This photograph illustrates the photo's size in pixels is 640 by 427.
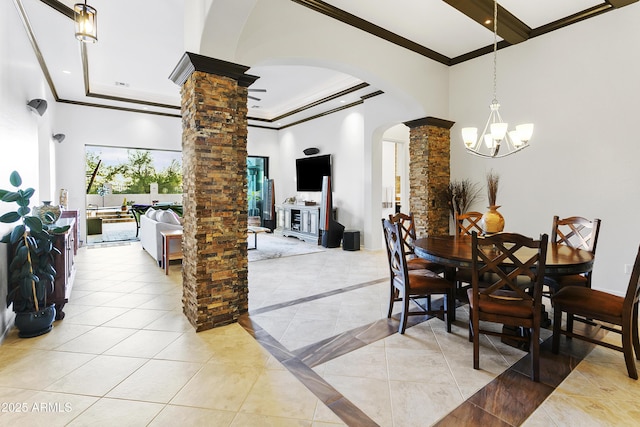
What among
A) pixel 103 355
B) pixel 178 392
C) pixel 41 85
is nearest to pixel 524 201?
pixel 178 392

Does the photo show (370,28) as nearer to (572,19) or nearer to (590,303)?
(572,19)

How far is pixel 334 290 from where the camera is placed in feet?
13.8

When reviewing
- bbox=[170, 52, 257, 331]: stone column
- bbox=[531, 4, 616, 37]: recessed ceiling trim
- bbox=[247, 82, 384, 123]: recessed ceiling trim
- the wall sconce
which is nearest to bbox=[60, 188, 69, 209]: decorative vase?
the wall sconce

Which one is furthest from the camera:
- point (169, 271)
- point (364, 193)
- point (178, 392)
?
point (364, 193)

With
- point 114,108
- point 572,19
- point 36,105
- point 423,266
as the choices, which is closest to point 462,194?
point 423,266

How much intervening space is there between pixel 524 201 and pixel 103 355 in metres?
5.40

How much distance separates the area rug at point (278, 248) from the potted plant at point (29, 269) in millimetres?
3227

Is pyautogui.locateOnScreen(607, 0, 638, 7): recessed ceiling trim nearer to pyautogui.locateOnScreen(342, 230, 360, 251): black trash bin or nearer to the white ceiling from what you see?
the white ceiling

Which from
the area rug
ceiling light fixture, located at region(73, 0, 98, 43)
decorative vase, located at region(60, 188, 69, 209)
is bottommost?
the area rug

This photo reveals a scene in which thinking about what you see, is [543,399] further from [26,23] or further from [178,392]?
[26,23]

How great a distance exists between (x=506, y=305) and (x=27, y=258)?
3954 millimetres

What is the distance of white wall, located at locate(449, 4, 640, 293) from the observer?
3.80 metres

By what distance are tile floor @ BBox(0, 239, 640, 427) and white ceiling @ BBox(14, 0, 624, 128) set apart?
3.51m

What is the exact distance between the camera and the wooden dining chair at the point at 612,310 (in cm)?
217
